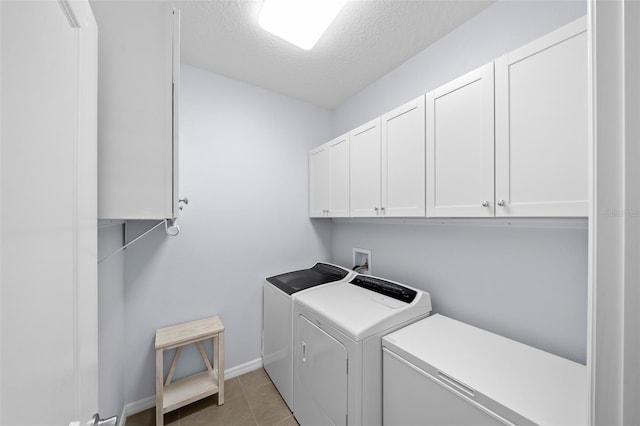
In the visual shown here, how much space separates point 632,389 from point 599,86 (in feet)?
1.76

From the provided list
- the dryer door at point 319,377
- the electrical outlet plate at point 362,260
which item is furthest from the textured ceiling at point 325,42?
the dryer door at point 319,377

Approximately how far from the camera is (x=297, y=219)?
256cm

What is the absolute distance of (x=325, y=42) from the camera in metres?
1.74

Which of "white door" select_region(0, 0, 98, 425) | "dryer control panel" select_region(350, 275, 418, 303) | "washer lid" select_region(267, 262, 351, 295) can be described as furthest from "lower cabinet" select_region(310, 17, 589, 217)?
"white door" select_region(0, 0, 98, 425)

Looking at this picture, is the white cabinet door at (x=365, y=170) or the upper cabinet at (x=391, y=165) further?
the white cabinet door at (x=365, y=170)

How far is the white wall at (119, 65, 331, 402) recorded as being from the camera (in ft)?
6.09

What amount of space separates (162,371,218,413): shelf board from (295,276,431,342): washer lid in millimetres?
992

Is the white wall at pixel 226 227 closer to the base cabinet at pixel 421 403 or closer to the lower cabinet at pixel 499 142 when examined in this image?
the lower cabinet at pixel 499 142

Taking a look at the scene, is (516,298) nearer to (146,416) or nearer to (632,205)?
(632,205)

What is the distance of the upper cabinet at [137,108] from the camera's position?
88cm

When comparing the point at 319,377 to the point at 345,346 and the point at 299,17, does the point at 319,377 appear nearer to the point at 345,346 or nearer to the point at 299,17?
the point at 345,346

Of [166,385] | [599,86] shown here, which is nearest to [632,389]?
[599,86]

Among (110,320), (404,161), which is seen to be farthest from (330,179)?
(110,320)

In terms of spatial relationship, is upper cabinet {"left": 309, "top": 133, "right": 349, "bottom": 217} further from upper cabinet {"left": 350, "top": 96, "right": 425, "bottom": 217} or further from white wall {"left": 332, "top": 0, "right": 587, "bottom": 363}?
white wall {"left": 332, "top": 0, "right": 587, "bottom": 363}
